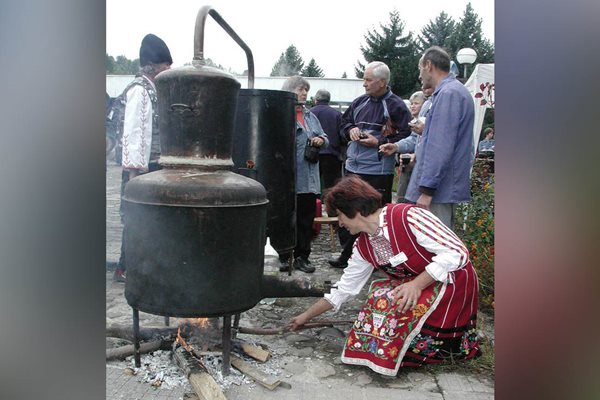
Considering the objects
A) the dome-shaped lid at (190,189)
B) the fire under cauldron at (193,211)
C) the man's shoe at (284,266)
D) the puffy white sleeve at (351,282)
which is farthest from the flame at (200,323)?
the man's shoe at (284,266)

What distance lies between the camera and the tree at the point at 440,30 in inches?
82.7

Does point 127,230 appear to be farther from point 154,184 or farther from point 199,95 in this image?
point 199,95

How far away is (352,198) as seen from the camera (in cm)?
246

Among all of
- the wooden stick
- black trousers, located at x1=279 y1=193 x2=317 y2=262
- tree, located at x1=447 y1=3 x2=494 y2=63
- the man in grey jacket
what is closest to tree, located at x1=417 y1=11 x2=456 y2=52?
tree, located at x1=447 y1=3 x2=494 y2=63

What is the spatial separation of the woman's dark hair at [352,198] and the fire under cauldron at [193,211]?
37 cm

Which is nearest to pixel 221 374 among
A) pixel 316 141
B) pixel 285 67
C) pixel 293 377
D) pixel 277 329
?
pixel 293 377

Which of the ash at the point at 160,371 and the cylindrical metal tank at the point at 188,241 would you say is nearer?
the cylindrical metal tank at the point at 188,241

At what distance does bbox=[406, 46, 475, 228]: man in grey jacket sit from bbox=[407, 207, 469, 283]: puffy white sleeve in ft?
1.47

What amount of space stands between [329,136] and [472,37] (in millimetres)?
3303

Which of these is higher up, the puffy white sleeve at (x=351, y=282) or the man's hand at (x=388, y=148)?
the man's hand at (x=388, y=148)

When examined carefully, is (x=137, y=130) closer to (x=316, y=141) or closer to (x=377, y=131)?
(x=316, y=141)

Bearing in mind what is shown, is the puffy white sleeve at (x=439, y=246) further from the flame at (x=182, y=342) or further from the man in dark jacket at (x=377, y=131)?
the man in dark jacket at (x=377, y=131)
